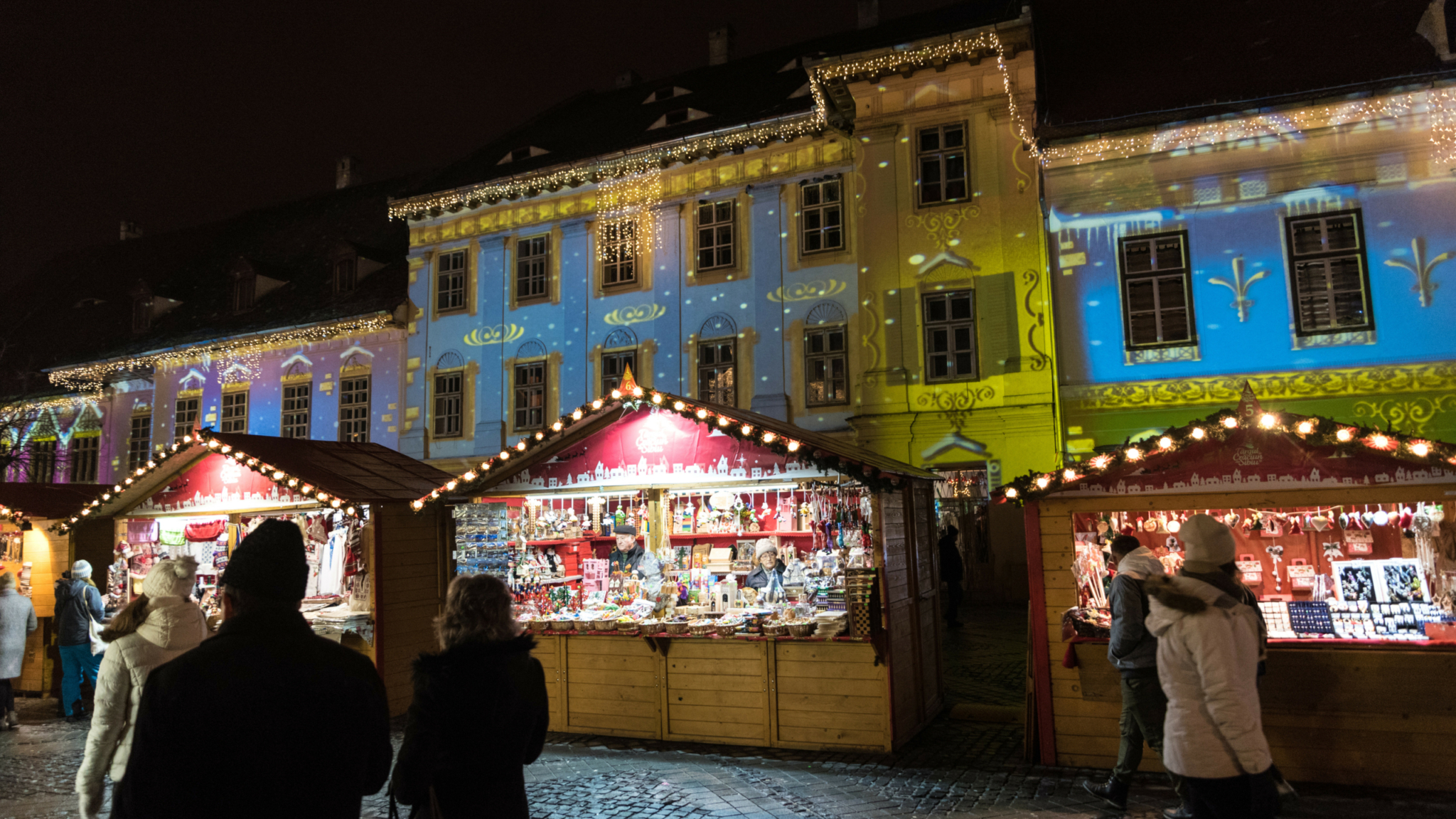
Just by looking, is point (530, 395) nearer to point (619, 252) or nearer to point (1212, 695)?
point (619, 252)

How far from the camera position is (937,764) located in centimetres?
760

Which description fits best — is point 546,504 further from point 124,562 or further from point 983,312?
point 983,312

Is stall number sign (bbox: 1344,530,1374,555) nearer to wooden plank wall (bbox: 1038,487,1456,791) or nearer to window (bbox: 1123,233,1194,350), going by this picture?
wooden plank wall (bbox: 1038,487,1456,791)

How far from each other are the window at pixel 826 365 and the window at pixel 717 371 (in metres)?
1.40

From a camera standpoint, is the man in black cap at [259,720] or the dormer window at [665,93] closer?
the man in black cap at [259,720]

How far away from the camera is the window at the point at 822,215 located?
15992mm

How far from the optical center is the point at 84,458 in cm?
2355

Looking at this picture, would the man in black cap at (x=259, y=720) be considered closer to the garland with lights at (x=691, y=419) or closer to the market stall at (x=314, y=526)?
the garland with lights at (x=691, y=419)

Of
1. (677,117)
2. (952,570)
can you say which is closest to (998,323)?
(952,570)

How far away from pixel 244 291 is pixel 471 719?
2280 centimetres

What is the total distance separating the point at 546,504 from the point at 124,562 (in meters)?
6.73

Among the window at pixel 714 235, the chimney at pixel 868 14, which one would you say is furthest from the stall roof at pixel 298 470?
the chimney at pixel 868 14

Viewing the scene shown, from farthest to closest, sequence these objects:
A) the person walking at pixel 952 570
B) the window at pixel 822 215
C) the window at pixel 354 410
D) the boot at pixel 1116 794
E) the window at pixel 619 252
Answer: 1. the window at pixel 354 410
2. the window at pixel 619 252
3. the window at pixel 822 215
4. the person walking at pixel 952 570
5. the boot at pixel 1116 794

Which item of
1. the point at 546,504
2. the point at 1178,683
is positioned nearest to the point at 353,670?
the point at 1178,683
